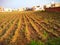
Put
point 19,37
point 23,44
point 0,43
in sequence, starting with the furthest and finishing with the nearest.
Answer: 1. point 19,37
2. point 0,43
3. point 23,44

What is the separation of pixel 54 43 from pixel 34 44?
856mm

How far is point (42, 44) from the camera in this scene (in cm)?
787

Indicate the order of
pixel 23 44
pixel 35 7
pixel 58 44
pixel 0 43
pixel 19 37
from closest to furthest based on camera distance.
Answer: pixel 58 44
pixel 23 44
pixel 0 43
pixel 19 37
pixel 35 7

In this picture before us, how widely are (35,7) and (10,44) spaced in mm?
71826

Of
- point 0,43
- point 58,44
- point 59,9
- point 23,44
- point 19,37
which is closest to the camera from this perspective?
point 58,44

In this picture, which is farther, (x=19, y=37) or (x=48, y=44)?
(x=19, y=37)

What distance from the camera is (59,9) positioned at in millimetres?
30359

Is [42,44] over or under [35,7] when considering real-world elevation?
over

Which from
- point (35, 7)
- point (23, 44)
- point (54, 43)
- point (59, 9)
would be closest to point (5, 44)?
point (23, 44)

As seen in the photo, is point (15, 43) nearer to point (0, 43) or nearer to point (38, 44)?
point (0, 43)

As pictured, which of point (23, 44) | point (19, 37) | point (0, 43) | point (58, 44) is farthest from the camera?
point (19, 37)

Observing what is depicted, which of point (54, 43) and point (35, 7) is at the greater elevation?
point (54, 43)

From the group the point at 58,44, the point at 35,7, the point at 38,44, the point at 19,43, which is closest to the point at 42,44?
the point at 38,44

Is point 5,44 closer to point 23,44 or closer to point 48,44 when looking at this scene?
point 23,44
